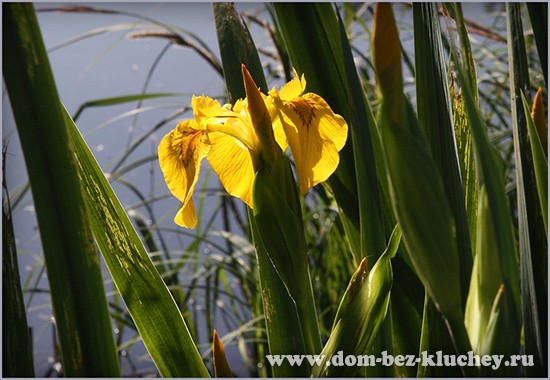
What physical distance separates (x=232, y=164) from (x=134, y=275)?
92mm

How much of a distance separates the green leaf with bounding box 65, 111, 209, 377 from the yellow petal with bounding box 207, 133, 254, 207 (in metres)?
0.07

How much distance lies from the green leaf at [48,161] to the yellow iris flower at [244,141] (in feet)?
0.39

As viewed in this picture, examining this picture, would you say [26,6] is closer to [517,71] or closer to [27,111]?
[27,111]

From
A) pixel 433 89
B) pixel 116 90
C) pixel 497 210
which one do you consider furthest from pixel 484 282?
pixel 116 90

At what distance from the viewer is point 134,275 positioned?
338mm

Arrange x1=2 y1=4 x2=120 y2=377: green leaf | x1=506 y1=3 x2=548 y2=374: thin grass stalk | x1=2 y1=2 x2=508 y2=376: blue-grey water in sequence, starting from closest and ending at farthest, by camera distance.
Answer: x1=2 y1=4 x2=120 y2=377: green leaf
x1=506 y1=3 x2=548 y2=374: thin grass stalk
x1=2 y1=2 x2=508 y2=376: blue-grey water

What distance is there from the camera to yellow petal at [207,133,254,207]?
1.24 feet

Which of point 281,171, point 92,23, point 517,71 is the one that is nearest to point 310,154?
point 281,171

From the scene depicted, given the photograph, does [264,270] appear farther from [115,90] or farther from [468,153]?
[115,90]

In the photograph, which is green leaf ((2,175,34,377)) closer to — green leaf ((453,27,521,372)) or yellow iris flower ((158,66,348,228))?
yellow iris flower ((158,66,348,228))

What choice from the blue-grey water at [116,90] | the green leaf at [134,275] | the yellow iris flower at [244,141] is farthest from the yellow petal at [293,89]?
the blue-grey water at [116,90]

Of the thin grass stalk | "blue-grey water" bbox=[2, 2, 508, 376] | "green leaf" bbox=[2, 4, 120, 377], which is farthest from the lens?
"blue-grey water" bbox=[2, 2, 508, 376]

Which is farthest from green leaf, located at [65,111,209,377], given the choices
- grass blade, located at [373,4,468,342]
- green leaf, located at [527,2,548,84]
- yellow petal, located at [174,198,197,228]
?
green leaf, located at [527,2,548,84]

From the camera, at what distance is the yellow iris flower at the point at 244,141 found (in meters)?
0.35
